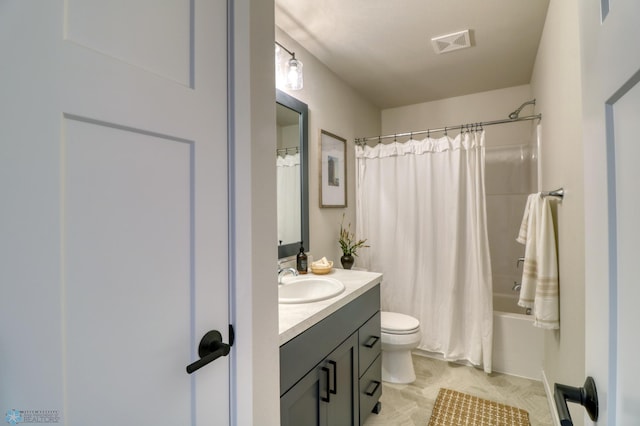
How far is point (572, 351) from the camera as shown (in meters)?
1.39

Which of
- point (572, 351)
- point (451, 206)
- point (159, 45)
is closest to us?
point (159, 45)

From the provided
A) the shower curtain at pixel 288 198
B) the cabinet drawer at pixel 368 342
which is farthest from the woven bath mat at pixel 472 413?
the shower curtain at pixel 288 198

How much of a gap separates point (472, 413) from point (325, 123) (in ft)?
7.43

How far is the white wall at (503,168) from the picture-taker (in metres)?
2.91

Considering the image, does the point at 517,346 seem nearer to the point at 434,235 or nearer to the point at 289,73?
the point at 434,235

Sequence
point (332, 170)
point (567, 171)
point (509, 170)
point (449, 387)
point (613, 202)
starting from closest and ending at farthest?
1. point (613, 202)
2. point (567, 171)
3. point (449, 387)
4. point (332, 170)
5. point (509, 170)

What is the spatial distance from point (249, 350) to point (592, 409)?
0.77 metres

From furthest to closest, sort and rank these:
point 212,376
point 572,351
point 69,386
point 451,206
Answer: point 451,206 → point 572,351 → point 212,376 → point 69,386

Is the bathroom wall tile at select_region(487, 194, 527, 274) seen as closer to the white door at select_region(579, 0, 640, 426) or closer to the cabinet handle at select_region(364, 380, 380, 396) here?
the cabinet handle at select_region(364, 380, 380, 396)

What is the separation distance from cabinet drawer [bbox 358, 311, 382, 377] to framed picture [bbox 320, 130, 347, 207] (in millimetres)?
952

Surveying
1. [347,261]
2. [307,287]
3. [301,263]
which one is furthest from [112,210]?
[347,261]

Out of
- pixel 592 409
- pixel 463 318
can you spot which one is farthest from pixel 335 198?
pixel 592 409

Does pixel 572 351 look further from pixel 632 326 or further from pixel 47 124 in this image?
pixel 47 124

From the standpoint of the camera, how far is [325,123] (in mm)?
2406
